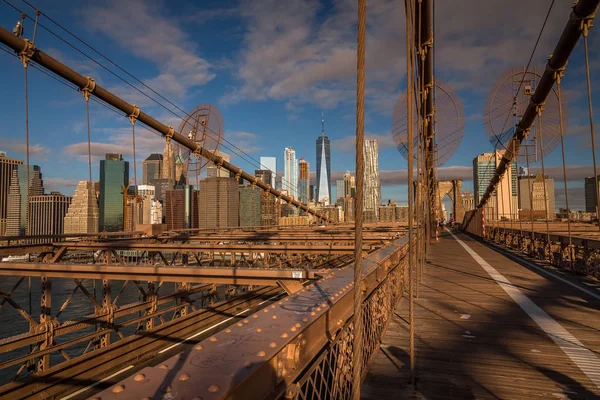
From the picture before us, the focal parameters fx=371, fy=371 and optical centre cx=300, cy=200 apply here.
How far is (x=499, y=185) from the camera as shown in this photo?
37906 mm

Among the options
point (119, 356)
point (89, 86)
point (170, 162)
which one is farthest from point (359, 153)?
point (170, 162)

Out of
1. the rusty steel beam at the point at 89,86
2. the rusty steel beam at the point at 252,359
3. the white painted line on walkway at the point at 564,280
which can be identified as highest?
the rusty steel beam at the point at 89,86

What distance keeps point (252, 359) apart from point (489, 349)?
4.55 m

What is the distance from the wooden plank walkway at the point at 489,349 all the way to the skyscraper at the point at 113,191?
178 feet

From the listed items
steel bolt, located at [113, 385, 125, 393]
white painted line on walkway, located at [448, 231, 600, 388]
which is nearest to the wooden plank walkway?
white painted line on walkway, located at [448, 231, 600, 388]

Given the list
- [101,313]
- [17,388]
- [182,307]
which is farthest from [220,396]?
[182,307]

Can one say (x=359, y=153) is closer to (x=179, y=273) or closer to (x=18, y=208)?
(x=179, y=273)

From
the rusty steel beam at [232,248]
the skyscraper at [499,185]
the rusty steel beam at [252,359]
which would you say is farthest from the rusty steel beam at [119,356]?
the skyscraper at [499,185]

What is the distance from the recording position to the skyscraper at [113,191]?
5919 cm

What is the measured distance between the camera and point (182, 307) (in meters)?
15.0

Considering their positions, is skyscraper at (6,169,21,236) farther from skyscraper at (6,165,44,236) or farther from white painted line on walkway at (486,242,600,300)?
white painted line on walkway at (486,242,600,300)

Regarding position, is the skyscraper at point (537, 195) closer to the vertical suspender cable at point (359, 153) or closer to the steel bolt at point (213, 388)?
the vertical suspender cable at point (359, 153)

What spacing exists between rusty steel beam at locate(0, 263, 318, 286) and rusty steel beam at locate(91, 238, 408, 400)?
2917 mm

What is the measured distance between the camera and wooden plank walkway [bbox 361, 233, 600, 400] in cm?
369
